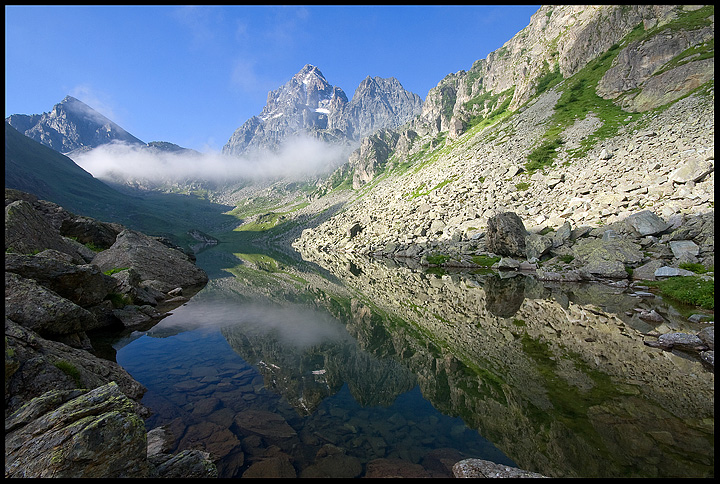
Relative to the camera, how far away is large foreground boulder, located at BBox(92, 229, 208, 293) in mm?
33875

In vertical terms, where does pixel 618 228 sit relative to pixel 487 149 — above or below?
below

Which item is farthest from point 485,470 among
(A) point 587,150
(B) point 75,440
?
(A) point 587,150

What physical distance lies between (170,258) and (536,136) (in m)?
95.6

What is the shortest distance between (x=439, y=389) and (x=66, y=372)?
14882mm

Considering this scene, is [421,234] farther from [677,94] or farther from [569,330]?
[677,94]

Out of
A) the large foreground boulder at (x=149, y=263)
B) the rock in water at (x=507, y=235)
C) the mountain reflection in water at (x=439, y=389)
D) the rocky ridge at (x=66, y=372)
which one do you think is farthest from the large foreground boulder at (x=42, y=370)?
the rock in water at (x=507, y=235)

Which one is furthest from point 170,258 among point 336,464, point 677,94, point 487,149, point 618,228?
point 677,94

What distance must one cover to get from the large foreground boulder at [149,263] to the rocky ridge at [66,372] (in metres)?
3.94

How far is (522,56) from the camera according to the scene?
17925 centimetres

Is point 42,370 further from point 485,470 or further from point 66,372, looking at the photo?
point 485,470

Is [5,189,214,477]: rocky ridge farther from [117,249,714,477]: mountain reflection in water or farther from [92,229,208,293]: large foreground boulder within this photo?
[92,229,208,293]: large foreground boulder

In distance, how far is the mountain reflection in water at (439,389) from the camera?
11812 mm

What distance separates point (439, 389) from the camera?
15.7m

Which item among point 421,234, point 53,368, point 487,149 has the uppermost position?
point 487,149
